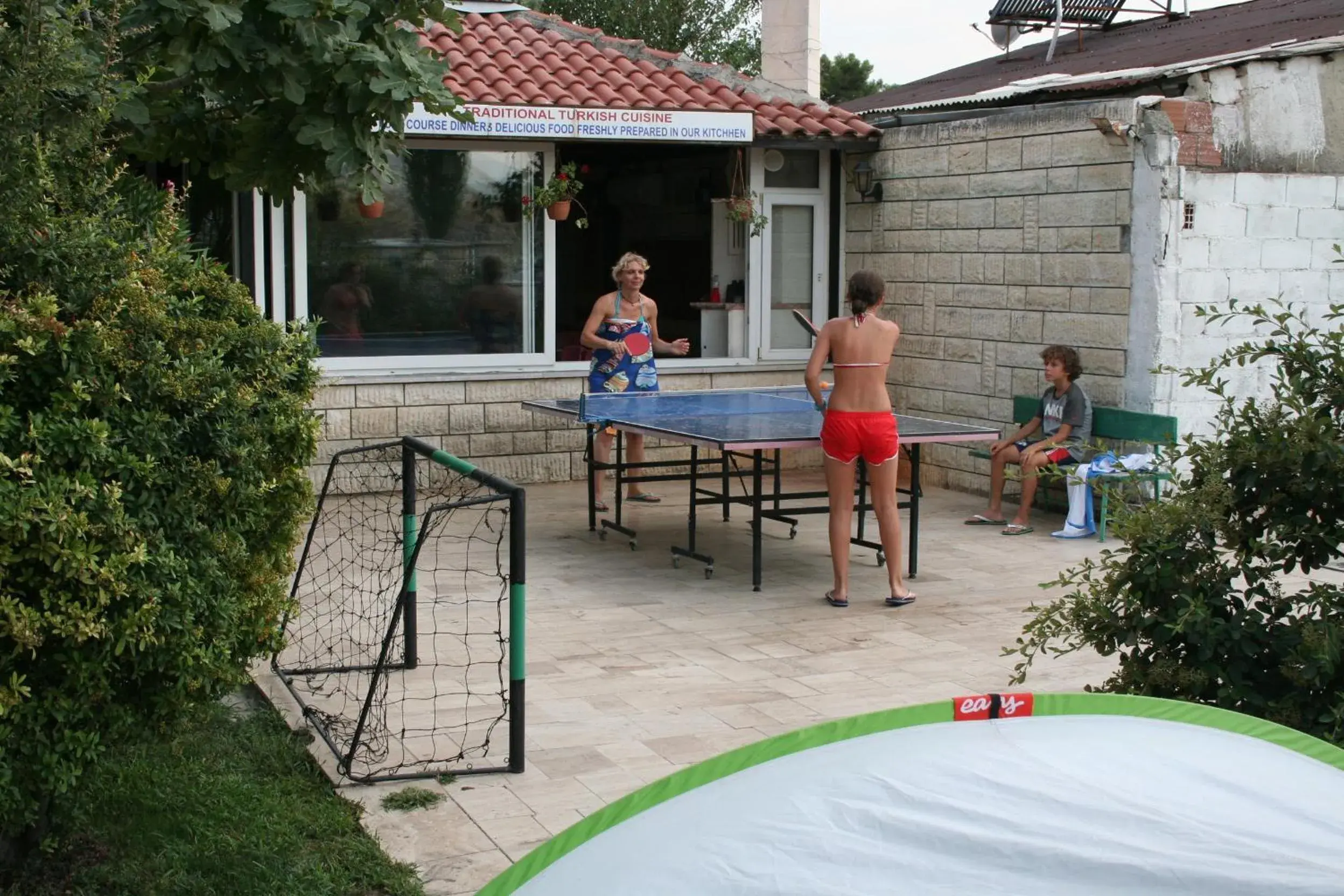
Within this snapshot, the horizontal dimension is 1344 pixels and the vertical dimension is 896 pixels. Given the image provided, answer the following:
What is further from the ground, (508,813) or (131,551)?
(131,551)

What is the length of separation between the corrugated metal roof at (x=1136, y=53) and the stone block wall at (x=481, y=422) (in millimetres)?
3819

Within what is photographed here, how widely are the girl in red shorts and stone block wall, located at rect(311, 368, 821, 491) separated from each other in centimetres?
403

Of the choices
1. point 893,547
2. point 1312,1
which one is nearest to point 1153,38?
point 1312,1

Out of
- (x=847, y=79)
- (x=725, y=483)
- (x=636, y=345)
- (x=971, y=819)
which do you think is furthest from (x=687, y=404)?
(x=847, y=79)

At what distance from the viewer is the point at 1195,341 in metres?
11.0

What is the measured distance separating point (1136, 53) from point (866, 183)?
2.80 meters

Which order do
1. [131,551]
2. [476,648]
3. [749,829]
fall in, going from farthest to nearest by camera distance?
1. [476,648]
2. [131,551]
3. [749,829]

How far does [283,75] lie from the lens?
17.0 feet

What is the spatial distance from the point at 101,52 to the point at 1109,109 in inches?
319

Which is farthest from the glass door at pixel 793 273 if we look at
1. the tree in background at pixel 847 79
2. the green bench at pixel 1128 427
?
the tree in background at pixel 847 79

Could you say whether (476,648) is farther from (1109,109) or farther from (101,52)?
(1109,109)

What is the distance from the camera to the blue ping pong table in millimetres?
8953

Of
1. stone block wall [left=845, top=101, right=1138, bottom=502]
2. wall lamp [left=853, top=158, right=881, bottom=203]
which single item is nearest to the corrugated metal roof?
stone block wall [left=845, top=101, right=1138, bottom=502]

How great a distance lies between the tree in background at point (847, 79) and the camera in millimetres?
44906
